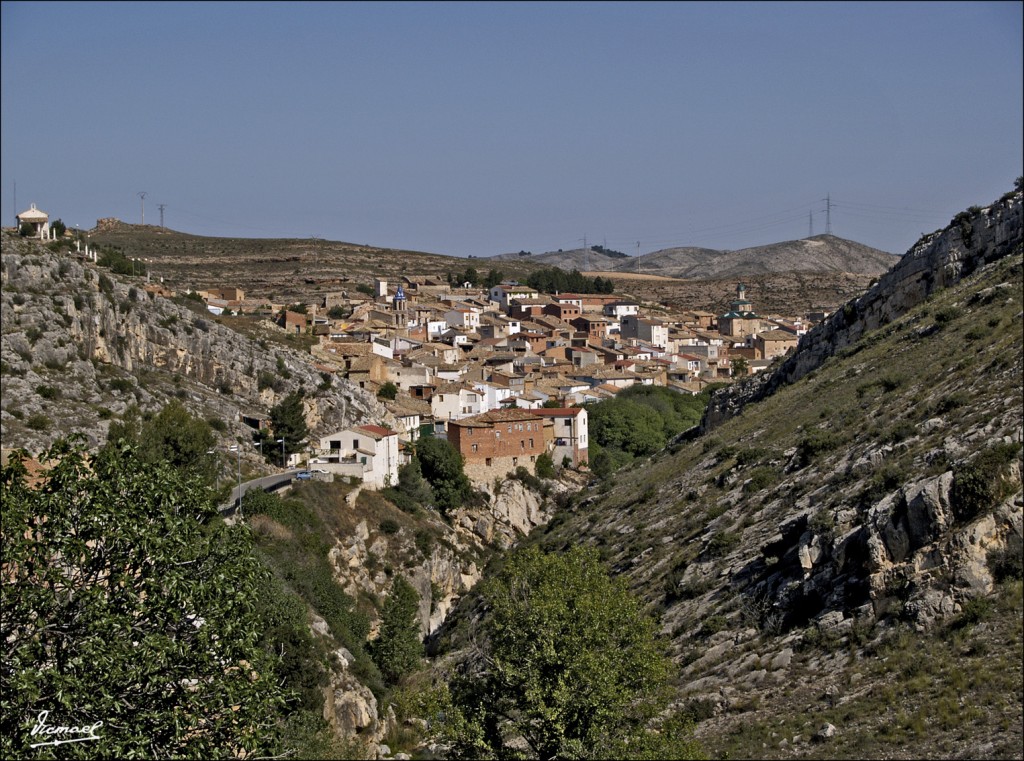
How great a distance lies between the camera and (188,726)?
12.0 metres

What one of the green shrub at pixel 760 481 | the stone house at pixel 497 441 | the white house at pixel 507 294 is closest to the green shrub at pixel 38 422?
the stone house at pixel 497 441

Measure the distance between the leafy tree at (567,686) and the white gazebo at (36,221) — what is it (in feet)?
197

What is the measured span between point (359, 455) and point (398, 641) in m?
13.4

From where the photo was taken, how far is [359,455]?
150 feet

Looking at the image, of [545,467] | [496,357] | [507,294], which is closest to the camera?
[545,467]

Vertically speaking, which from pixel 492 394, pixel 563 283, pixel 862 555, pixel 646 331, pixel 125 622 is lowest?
pixel 862 555

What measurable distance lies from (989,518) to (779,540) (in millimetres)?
5957

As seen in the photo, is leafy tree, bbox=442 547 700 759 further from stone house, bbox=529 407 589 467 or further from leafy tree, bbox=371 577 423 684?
stone house, bbox=529 407 589 467

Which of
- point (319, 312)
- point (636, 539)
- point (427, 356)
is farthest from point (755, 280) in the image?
point (636, 539)

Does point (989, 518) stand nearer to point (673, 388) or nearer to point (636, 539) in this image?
point (636, 539)

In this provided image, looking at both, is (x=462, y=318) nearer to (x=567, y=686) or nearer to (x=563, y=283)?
(x=563, y=283)

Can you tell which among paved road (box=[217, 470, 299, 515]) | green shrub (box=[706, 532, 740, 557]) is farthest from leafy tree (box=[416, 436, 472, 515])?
green shrub (box=[706, 532, 740, 557])

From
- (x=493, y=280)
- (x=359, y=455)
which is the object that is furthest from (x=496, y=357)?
(x=493, y=280)

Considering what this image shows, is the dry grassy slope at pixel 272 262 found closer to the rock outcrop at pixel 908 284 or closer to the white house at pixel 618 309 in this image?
the white house at pixel 618 309
